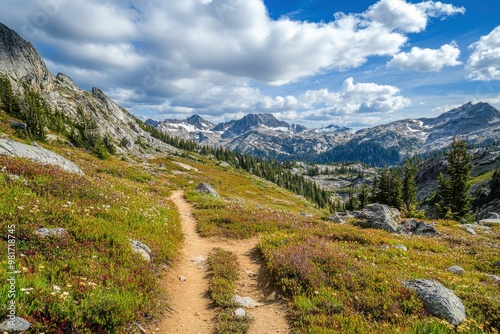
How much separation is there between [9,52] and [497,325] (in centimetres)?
20254

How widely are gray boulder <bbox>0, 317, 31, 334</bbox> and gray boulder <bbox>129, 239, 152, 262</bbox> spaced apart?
4941 mm

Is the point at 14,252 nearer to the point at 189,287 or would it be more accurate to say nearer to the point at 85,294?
the point at 85,294

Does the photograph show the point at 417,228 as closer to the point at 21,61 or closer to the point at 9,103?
the point at 9,103

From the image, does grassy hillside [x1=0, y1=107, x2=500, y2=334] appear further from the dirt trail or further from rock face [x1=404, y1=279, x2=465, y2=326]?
the dirt trail

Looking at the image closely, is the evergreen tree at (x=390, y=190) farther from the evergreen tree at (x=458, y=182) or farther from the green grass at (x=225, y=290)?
the green grass at (x=225, y=290)

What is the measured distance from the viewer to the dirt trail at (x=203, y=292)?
7969 millimetres

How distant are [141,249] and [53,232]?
3082 millimetres

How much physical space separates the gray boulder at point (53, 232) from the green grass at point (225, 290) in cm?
554

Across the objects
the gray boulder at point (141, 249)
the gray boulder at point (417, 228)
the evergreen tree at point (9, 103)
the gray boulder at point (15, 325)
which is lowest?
the gray boulder at point (417, 228)

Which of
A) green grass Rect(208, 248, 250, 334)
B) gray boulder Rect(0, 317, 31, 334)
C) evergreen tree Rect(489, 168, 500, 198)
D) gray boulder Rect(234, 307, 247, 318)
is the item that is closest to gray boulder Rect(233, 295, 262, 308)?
green grass Rect(208, 248, 250, 334)

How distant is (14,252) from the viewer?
7504 millimetres

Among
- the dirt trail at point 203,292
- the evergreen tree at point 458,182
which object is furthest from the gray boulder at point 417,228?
the evergreen tree at point 458,182

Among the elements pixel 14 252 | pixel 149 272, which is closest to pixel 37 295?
pixel 14 252

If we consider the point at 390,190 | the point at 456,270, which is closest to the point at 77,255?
the point at 456,270
